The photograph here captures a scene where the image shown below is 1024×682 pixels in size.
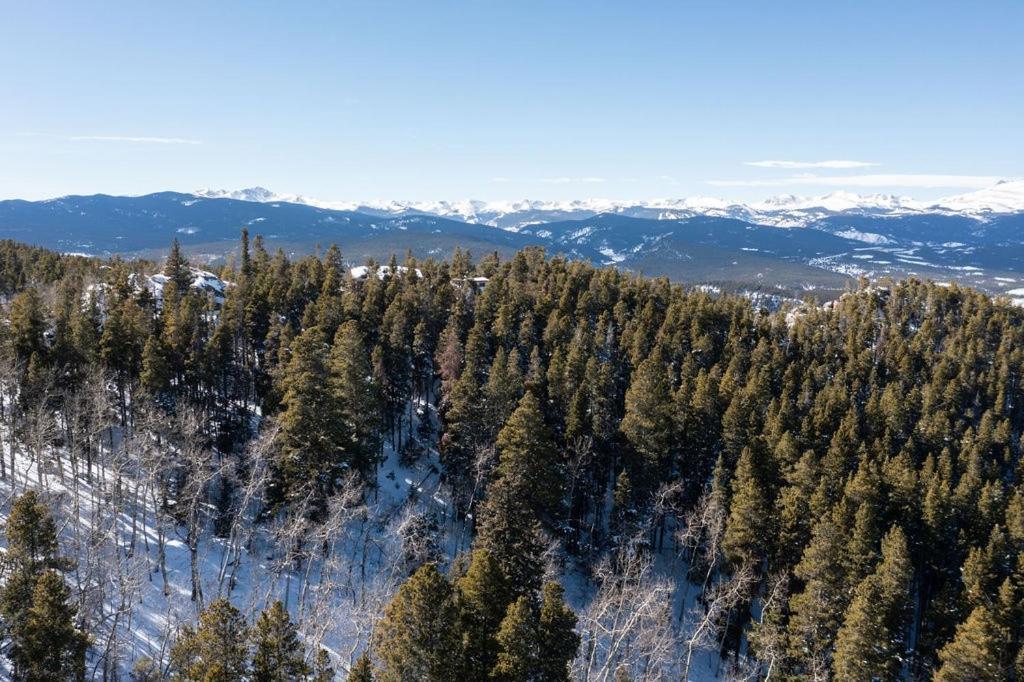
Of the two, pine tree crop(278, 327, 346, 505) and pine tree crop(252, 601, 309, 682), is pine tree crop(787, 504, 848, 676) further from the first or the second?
pine tree crop(278, 327, 346, 505)

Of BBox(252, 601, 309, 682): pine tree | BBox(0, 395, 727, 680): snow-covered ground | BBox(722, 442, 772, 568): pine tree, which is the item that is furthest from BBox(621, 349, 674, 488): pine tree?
BBox(252, 601, 309, 682): pine tree

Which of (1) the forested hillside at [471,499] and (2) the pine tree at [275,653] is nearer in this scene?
(2) the pine tree at [275,653]

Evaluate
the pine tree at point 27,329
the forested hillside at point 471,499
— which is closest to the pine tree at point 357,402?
the forested hillside at point 471,499

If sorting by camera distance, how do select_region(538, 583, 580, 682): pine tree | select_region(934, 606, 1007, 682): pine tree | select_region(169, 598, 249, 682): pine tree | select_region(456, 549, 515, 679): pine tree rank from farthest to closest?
select_region(934, 606, 1007, 682): pine tree, select_region(456, 549, 515, 679): pine tree, select_region(538, 583, 580, 682): pine tree, select_region(169, 598, 249, 682): pine tree

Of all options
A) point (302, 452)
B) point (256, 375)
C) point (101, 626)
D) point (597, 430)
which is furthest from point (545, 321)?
point (101, 626)

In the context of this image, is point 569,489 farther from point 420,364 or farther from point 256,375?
point 256,375

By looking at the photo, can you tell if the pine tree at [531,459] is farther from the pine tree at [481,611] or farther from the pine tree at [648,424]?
the pine tree at [481,611]
